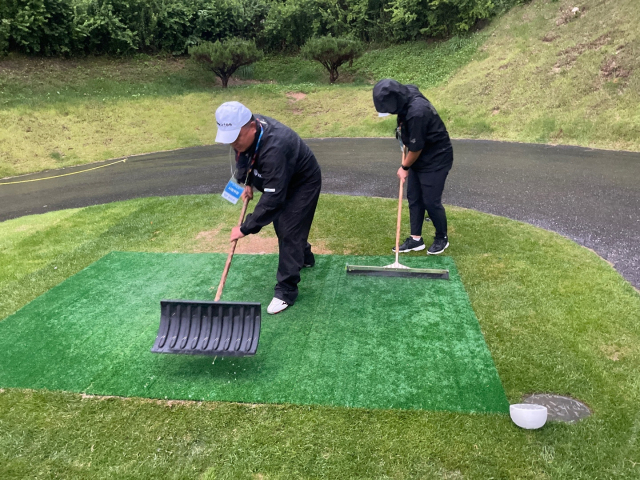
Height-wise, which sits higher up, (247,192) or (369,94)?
(247,192)

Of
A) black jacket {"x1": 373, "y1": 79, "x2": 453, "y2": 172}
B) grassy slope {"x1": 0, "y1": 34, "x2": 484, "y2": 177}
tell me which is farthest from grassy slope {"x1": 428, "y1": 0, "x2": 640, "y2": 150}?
black jacket {"x1": 373, "y1": 79, "x2": 453, "y2": 172}

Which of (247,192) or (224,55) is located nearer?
(247,192)

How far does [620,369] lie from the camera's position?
2855mm

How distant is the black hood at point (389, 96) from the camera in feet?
12.8

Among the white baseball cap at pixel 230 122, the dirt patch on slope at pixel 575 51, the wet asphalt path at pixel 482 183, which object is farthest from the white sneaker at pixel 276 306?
the dirt patch on slope at pixel 575 51


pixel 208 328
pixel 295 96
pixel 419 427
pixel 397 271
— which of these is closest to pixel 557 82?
pixel 295 96

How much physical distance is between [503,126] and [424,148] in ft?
30.0

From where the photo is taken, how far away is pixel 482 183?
7.72 meters

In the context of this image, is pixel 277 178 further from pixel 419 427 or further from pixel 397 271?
pixel 419 427

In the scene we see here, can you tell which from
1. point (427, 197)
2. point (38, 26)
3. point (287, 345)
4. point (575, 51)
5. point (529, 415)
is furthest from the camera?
point (38, 26)

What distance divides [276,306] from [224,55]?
56.1ft

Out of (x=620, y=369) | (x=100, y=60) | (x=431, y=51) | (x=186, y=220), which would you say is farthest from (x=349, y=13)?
(x=620, y=369)

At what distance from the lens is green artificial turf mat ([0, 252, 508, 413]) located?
2795 mm

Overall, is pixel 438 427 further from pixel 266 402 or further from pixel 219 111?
pixel 219 111
